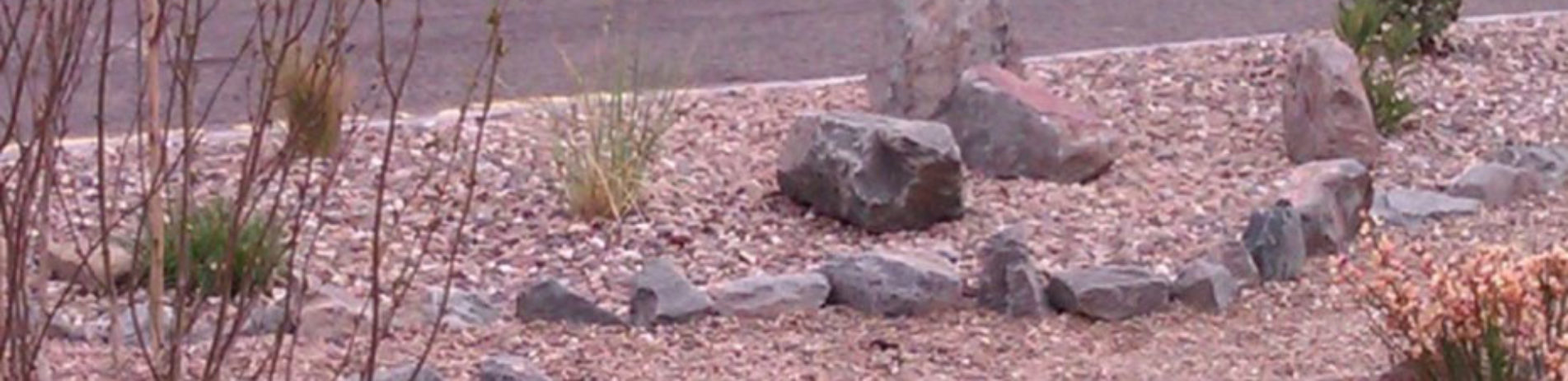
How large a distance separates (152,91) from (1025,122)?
4.13m

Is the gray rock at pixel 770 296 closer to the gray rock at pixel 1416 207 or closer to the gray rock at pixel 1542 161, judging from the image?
the gray rock at pixel 1416 207

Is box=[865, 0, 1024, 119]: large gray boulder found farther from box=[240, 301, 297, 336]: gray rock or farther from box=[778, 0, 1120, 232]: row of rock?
box=[240, 301, 297, 336]: gray rock

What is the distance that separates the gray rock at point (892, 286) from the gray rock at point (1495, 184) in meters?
2.11

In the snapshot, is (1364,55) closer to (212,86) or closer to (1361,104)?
(1361,104)

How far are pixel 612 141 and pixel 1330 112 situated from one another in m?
2.24

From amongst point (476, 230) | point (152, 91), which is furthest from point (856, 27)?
point (152, 91)

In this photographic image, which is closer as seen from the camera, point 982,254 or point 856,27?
point 982,254

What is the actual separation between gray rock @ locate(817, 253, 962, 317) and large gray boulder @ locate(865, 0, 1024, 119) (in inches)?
92.3

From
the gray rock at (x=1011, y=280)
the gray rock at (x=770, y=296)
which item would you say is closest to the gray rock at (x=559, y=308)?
the gray rock at (x=770, y=296)

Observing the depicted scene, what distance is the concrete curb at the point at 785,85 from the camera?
32.6 feet

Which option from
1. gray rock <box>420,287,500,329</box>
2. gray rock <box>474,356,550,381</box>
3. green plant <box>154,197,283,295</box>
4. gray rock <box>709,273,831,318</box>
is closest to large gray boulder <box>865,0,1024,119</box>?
gray rock <box>709,273,831,318</box>

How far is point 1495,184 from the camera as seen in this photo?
8.94 meters

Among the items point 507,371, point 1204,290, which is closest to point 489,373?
point 507,371

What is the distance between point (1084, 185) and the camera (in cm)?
900
